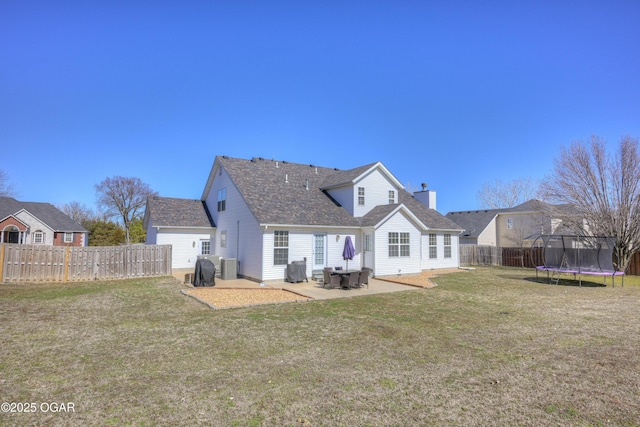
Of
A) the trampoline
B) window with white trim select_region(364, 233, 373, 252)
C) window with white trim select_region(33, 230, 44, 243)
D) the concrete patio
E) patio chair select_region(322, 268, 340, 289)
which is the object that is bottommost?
the concrete patio

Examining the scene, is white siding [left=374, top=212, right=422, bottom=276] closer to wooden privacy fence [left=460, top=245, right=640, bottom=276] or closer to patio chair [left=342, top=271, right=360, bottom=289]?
patio chair [left=342, top=271, right=360, bottom=289]

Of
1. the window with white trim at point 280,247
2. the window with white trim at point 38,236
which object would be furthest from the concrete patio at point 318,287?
the window with white trim at point 38,236

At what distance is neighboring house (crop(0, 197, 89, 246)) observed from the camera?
115ft

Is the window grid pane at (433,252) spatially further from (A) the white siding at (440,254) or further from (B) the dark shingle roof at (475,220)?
(B) the dark shingle roof at (475,220)

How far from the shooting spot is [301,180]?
22.2m

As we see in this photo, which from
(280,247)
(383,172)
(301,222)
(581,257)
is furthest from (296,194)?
(581,257)

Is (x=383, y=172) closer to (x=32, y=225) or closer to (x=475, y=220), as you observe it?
(x=475, y=220)

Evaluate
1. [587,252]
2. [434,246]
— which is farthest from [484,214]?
[587,252]

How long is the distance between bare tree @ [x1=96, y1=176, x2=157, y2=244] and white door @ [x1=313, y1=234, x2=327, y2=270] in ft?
139

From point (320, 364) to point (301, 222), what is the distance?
37.4 feet

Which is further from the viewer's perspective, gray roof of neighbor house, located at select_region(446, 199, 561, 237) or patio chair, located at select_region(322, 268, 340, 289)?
gray roof of neighbor house, located at select_region(446, 199, 561, 237)

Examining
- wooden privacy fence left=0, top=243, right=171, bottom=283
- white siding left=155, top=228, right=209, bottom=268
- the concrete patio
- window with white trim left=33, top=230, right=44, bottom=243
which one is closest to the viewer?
the concrete patio

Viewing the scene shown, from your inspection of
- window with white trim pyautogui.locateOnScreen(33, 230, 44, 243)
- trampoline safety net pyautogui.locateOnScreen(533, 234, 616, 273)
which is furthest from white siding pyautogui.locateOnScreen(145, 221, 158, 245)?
window with white trim pyautogui.locateOnScreen(33, 230, 44, 243)

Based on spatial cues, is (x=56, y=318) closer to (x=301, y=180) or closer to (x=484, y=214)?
(x=301, y=180)
